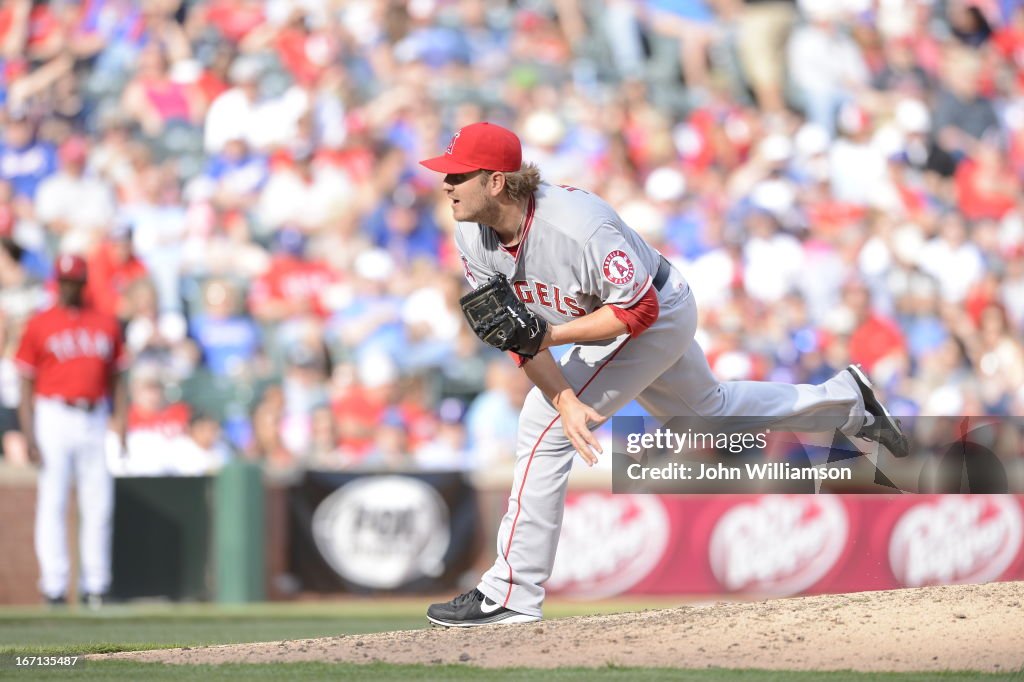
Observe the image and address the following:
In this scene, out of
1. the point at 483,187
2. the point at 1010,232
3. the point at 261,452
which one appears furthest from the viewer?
the point at 1010,232

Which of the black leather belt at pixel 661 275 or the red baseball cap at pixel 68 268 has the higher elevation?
the red baseball cap at pixel 68 268

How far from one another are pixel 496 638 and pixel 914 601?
167cm

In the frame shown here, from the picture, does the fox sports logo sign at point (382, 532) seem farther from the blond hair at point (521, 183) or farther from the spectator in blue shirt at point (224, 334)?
the blond hair at point (521, 183)

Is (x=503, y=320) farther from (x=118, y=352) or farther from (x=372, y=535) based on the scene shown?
(x=372, y=535)

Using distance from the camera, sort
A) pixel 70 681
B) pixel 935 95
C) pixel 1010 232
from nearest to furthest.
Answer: pixel 70 681 < pixel 1010 232 < pixel 935 95

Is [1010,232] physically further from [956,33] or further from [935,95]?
[956,33]

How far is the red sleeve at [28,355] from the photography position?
986 cm

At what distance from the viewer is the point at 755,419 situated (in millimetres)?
6570

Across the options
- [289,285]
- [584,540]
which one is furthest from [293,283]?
[584,540]

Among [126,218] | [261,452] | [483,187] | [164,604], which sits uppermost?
[126,218]

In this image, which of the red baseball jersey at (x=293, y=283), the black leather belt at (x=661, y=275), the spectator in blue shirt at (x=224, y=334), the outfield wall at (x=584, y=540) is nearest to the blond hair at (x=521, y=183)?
the black leather belt at (x=661, y=275)

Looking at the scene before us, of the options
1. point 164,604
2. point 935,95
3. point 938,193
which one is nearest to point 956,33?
point 935,95

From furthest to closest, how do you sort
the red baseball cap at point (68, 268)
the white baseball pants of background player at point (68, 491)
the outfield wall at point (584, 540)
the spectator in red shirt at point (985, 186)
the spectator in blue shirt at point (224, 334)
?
the spectator in red shirt at point (985, 186) < the spectator in blue shirt at point (224, 334) < the outfield wall at point (584, 540) < the red baseball cap at point (68, 268) < the white baseball pants of background player at point (68, 491)

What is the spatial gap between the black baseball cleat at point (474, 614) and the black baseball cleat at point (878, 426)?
1948 millimetres
